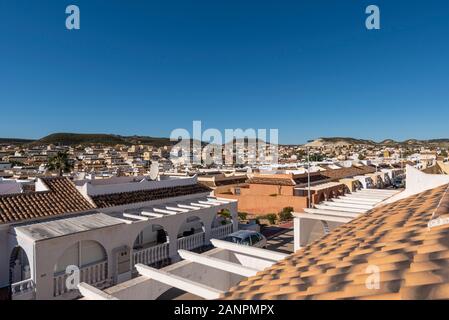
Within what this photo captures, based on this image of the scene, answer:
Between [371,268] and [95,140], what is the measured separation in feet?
559

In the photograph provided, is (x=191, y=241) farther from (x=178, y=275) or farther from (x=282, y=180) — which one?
(x=282, y=180)

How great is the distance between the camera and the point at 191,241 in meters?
13.0

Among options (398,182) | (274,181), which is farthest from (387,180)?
(274,181)

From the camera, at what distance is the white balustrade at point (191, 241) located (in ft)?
41.1

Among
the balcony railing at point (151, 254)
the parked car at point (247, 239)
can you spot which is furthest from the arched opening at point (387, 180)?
the balcony railing at point (151, 254)

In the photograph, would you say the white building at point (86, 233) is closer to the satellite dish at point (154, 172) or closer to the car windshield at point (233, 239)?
the car windshield at point (233, 239)

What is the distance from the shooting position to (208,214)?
13.6m

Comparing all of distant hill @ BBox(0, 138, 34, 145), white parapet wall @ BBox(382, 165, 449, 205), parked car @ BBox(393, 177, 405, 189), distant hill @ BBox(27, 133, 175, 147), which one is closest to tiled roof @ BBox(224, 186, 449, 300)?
white parapet wall @ BBox(382, 165, 449, 205)

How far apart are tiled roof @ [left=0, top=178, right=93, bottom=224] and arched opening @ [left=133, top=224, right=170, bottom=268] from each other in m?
2.52

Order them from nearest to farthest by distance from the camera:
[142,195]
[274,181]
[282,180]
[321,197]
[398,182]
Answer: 1. [142,195]
2. [321,197]
3. [274,181]
4. [282,180]
5. [398,182]

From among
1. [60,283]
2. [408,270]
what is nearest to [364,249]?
[408,270]

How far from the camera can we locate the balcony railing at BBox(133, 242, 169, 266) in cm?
1094

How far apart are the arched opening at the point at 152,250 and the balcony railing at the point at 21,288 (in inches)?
129

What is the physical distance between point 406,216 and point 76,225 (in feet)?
28.9
